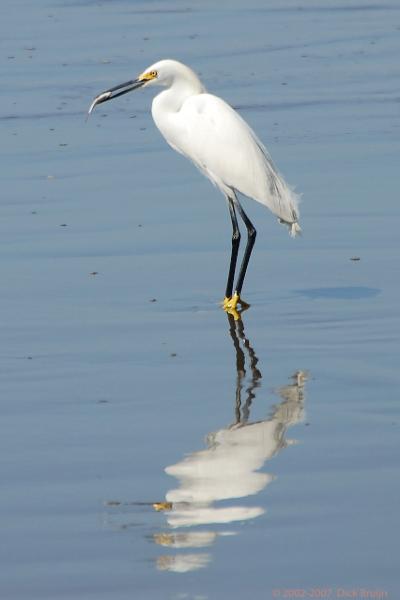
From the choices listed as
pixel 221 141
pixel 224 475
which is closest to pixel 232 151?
pixel 221 141

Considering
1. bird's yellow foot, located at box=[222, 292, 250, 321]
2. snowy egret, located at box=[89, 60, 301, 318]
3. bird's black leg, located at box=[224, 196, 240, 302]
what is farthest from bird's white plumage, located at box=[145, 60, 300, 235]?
bird's yellow foot, located at box=[222, 292, 250, 321]

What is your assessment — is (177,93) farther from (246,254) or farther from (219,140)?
(246,254)

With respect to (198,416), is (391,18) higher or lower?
higher

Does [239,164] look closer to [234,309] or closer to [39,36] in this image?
[234,309]

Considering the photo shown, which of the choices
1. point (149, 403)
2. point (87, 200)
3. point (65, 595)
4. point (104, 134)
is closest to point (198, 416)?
point (149, 403)

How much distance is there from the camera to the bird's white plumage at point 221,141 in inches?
364

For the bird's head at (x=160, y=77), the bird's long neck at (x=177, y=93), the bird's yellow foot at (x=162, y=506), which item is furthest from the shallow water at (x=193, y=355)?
the bird's head at (x=160, y=77)

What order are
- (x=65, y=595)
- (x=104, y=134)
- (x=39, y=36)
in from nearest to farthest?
(x=65, y=595) < (x=104, y=134) < (x=39, y=36)

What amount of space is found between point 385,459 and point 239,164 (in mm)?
3836

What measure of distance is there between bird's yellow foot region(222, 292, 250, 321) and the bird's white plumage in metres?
0.86

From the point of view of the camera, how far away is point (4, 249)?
9.45 m

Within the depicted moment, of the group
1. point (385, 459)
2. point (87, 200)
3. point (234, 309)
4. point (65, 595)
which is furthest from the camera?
point (87, 200)

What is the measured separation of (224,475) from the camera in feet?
18.3

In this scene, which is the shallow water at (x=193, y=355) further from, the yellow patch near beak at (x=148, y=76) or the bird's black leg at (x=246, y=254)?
the yellow patch near beak at (x=148, y=76)
